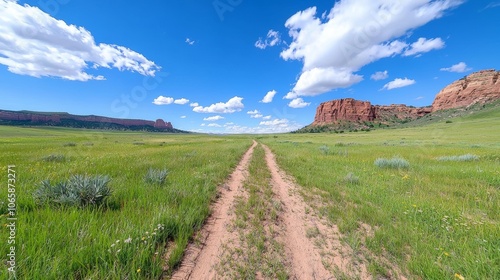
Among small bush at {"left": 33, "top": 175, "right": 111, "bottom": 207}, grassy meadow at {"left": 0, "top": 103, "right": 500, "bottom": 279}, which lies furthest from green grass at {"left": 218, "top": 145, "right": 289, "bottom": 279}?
small bush at {"left": 33, "top": 175, "right": 111, "bottom": 207}

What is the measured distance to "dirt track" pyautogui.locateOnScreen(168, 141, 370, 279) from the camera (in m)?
3.16

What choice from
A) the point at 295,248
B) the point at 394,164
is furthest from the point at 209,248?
the point at 394,164

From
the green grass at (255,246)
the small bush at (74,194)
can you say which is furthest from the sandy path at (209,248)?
the small bush at (74,194)

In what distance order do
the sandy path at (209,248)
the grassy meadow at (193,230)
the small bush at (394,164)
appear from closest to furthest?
the grassy meadow at (193,230) < the sandy path at (209,248) < the small bush at (394,164)

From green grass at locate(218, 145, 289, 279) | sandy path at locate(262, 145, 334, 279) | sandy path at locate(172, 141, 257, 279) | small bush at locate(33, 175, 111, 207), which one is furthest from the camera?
small bush at locate(33, 175, 111, 207)

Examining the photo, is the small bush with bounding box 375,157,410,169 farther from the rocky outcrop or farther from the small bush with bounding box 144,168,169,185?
the rocky outcrop

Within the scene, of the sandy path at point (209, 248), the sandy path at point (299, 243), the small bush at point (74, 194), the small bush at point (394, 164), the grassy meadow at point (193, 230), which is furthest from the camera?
the small bush at point (394, 164)

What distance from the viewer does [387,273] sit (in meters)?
3.14

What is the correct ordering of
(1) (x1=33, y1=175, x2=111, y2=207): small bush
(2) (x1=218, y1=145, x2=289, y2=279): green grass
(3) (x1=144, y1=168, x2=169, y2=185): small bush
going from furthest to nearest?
(3) (x1=144, y1=168, x2=169, y2=185): small bush < (1) (x1=33, y1=175, x2=111, y2=207): small bush < (2) (x1=218, y1=145, x2=289, y2=279): green grass

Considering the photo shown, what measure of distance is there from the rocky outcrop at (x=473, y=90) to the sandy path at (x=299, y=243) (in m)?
242

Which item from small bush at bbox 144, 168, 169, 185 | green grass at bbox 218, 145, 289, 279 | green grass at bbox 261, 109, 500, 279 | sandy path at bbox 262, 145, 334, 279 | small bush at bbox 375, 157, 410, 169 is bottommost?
sandy path at bbox 262, 145, 334, 279

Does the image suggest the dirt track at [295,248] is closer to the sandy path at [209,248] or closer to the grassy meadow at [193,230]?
the sandy path at [209,248]

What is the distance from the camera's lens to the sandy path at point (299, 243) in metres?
3.23

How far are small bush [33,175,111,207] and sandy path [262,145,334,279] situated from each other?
4471 mm
